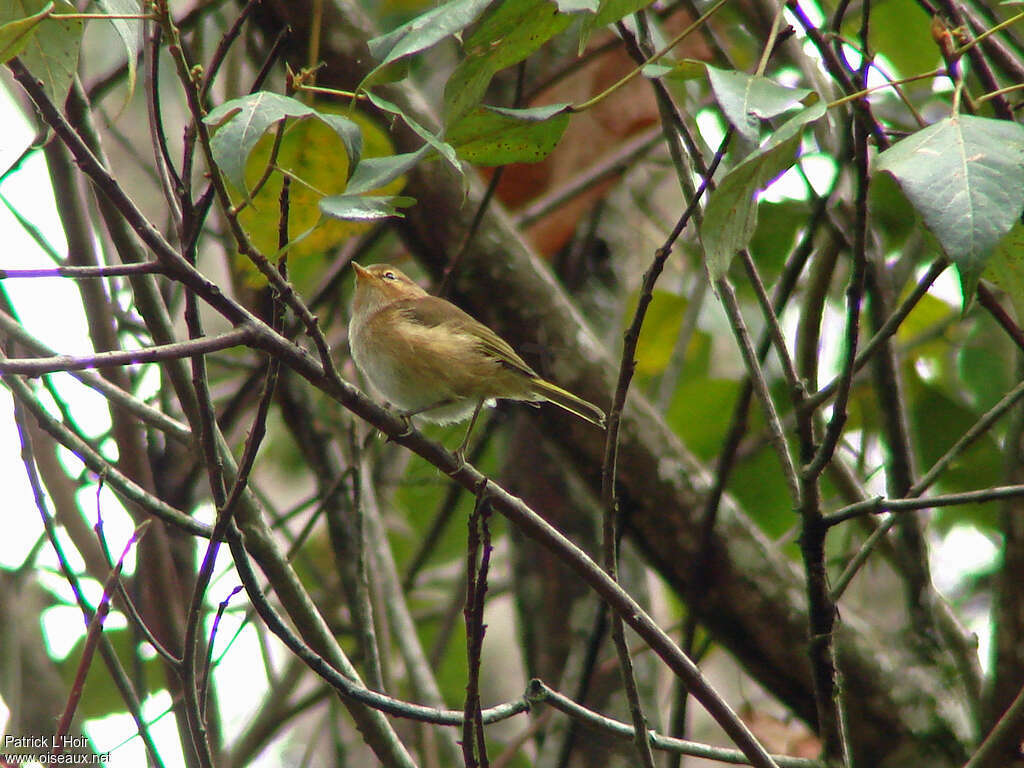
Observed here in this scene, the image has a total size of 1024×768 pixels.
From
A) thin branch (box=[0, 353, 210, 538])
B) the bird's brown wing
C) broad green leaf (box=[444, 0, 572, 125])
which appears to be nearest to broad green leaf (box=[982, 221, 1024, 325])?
broad green leaf (box=[444, 0, 572, 125])

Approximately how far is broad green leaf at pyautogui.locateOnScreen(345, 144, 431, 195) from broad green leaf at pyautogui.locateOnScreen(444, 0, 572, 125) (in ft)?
0.36

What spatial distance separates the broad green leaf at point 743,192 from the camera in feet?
4.31

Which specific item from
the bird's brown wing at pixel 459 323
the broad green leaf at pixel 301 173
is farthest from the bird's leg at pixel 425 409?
the broad green leaf at pixel 301 173

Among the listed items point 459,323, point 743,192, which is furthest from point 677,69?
point 459,323

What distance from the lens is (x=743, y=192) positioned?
1.36 m

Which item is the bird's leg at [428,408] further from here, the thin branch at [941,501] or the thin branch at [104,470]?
the thin branch at [941,501]

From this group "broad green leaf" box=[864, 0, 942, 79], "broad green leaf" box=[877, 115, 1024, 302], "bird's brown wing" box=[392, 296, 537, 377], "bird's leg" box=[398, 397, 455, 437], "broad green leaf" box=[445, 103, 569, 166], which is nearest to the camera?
"broad green leaf" box=[877, 115, 1024, 302]

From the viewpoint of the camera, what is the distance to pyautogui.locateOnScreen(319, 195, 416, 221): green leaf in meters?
1.46

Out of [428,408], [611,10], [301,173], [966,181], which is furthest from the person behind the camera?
[428,408]

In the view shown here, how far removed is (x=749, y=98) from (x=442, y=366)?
2.01 meters

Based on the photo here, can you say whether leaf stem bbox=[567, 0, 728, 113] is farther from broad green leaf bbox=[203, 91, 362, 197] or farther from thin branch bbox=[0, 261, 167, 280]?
thin branch bbox=[0, 261, 167, 280]

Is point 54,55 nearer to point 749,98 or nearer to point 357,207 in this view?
Answer: point 357,207

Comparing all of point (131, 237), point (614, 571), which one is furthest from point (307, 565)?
point (614, 571)

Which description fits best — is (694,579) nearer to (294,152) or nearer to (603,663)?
(603,663)
